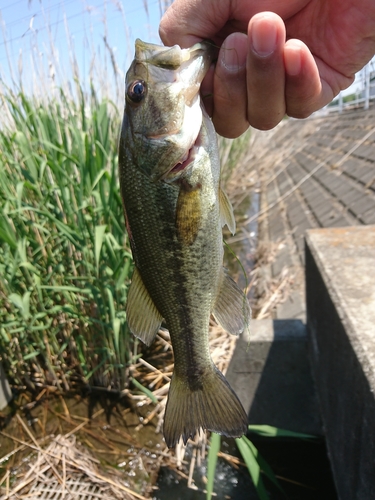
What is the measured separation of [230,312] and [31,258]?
7.87 ft

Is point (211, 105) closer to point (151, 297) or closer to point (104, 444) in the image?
point (151, 297)

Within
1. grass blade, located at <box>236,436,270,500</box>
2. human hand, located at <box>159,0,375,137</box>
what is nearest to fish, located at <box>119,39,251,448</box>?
human hand, located at <box>159,0,375,137</box>

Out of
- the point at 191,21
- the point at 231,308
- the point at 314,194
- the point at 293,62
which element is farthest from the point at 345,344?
the point at 314,194

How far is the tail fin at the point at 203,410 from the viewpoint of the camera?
5.32 ft

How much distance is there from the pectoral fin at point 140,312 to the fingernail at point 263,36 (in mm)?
900

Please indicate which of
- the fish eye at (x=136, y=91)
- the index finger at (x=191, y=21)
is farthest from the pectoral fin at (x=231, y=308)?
the index finger at (x=191, y=21)

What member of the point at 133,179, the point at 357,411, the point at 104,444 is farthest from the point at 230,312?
the point at 104,444

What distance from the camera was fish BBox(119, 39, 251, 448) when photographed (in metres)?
1.50

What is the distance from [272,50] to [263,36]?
63 mm

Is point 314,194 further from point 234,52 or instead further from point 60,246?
point 234,52

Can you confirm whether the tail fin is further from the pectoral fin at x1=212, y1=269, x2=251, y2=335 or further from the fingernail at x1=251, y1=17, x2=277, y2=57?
the fingernail at x1=251, y1=17, x2=277, y2=57

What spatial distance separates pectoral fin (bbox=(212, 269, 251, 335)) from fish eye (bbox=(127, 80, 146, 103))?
2.36 feet

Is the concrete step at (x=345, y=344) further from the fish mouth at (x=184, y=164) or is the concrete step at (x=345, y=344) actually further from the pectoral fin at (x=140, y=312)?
the fish mouth at (x=184, y=164)

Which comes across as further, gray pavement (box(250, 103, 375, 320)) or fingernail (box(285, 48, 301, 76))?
gray pavement (box(250, 103, 375, 320))
